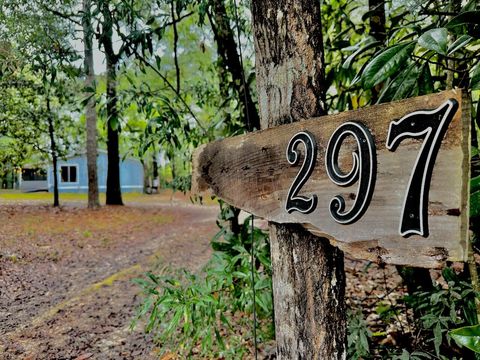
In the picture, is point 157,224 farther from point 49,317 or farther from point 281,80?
point 281,80

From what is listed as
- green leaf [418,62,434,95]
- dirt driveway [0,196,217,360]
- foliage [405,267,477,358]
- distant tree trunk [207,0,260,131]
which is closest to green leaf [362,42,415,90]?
green leaf [418,62,434,95]

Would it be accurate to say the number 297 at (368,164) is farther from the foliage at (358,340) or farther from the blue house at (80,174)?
the blue house at (80,174)

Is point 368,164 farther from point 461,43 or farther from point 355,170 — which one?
point 461,43

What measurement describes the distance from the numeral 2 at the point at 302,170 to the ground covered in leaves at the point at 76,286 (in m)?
0.84

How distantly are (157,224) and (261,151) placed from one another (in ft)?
11.1

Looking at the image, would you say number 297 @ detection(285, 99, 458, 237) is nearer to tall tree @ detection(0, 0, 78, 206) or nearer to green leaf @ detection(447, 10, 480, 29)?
green leaf @ detection(447, 10, 480, 29)

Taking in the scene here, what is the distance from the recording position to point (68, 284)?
1843 mm

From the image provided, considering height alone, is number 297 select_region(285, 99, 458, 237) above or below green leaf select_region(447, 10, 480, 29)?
below

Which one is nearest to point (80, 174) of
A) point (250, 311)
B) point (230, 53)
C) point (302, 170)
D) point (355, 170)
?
point (230, 53)

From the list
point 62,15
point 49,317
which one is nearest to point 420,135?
point 62,15

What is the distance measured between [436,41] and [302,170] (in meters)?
0.32

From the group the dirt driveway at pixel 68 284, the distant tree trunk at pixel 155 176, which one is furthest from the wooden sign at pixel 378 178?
the distant tree trunk at pixel 155 176

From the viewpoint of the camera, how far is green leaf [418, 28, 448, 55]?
63cm

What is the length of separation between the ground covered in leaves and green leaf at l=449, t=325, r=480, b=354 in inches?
29.5
